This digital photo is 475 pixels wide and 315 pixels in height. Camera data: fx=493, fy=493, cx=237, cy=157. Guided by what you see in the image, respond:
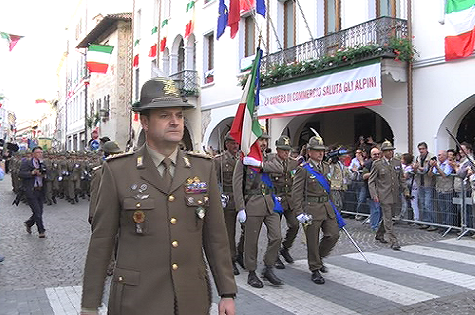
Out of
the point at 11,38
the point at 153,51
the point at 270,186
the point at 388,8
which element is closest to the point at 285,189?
the point at 270,186

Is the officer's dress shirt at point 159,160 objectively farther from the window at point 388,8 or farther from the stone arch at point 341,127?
the stone arch at point 341,127

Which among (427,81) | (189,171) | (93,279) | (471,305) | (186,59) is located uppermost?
(186,59)

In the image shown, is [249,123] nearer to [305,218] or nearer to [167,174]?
[305,218]

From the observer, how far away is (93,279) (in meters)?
2.53

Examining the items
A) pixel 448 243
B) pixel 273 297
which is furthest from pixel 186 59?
pixel 273 297

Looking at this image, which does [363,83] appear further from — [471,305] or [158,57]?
[158,57]

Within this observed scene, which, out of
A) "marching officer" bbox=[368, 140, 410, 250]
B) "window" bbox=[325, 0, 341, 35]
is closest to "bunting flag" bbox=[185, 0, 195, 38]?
"window" bbox=[325, 0, 341, 35]

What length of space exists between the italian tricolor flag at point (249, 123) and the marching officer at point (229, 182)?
492 millimetres

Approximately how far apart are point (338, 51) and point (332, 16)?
8.44 ft

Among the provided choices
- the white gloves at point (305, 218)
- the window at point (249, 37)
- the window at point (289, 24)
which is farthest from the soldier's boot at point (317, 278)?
the window at point (249, 37)

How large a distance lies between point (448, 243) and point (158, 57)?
71.6 ft

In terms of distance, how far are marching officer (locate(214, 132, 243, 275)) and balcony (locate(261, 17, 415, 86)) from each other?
729 cm

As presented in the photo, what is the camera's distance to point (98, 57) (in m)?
27.7

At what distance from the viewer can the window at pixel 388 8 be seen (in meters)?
14.1
